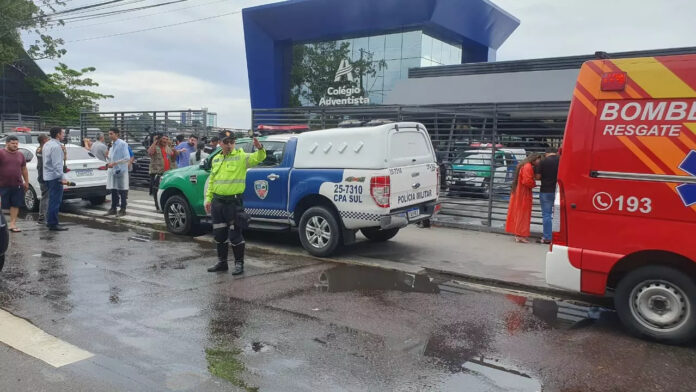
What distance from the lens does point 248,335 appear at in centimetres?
503

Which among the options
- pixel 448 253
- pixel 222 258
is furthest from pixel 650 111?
pixel 222 258

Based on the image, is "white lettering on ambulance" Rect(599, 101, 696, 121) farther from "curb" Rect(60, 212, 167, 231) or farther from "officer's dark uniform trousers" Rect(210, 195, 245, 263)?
"curb" Rect(60, 212, 167, 231)

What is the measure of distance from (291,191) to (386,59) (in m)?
24.8

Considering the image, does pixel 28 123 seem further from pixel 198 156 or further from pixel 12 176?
pixel 12 176

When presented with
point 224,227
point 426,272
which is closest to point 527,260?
point 426,272

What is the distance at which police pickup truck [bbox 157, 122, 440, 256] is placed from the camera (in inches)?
312

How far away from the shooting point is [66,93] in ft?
142

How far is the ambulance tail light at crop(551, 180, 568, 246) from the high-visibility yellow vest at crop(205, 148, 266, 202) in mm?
3809

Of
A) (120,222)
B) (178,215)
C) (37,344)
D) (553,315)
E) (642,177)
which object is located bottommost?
(120,222)

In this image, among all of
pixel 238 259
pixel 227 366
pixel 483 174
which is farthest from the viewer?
pixel 483 174

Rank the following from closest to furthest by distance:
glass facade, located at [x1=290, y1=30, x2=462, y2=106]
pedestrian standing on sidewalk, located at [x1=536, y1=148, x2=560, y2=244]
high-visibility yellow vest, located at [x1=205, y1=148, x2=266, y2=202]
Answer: high-visibility yellow vest, located at [x1=205, y1=148, x2=266, y2=202] → pedestrian standing on sidewalk, located at [x1=536, y1=148, x2=560, y2=244] → glass facade, located at [x1=290, y1=30, x2=462, y2=106]

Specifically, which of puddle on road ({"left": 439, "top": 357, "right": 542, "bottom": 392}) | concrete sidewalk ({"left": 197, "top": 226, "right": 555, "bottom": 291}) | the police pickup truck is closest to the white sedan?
concrete sidewalk ({"left": 197, "top": 226, "right": 555, "bottom": 291})

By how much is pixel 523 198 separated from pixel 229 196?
524cm

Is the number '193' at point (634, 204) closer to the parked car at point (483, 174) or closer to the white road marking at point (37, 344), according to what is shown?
the white road marking at point (37, 344)
